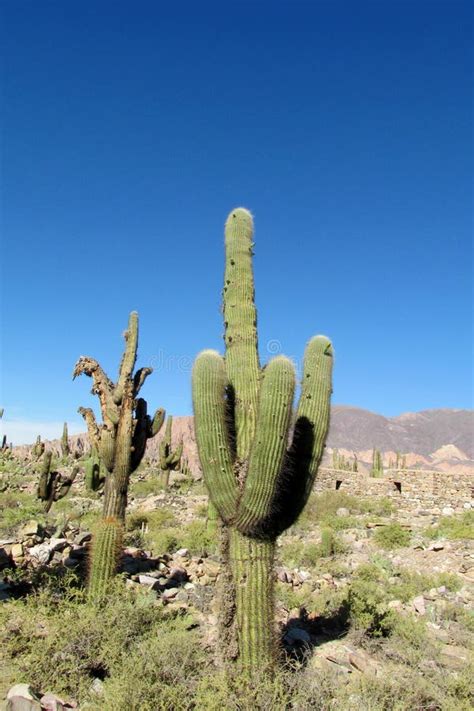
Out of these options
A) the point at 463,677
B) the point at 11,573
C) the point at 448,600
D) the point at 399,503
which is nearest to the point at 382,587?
the point at 448,600

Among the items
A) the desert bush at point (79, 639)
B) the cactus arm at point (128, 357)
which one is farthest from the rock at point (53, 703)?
the cactus arm at point (128, 357)

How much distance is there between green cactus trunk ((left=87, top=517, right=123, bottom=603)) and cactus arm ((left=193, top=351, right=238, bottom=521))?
2539mm

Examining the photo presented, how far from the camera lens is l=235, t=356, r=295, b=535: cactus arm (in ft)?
16.4

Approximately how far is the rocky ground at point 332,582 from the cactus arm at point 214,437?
123 cm

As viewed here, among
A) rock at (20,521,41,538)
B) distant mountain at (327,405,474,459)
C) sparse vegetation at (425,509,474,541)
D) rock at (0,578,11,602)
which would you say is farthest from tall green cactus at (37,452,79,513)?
distant mountain at (327,405,474,459)

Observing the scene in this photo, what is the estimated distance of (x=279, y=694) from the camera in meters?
4.63

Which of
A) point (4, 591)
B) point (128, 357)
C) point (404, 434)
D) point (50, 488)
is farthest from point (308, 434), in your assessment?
point (404, 434)

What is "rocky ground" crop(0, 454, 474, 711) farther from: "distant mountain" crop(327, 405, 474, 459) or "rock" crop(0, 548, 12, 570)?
"distant mountain" crop(327, 405, 474, 459)

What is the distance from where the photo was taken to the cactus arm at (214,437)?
5.31m

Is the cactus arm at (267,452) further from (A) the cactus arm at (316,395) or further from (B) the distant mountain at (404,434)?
(B) the distant mountain at (404,434)

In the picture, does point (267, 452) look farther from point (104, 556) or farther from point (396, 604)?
point (396, 604)

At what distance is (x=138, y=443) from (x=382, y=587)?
16.3ft

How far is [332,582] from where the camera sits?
893cm

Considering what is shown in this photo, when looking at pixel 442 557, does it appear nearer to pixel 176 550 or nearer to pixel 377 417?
pixel 176 550
